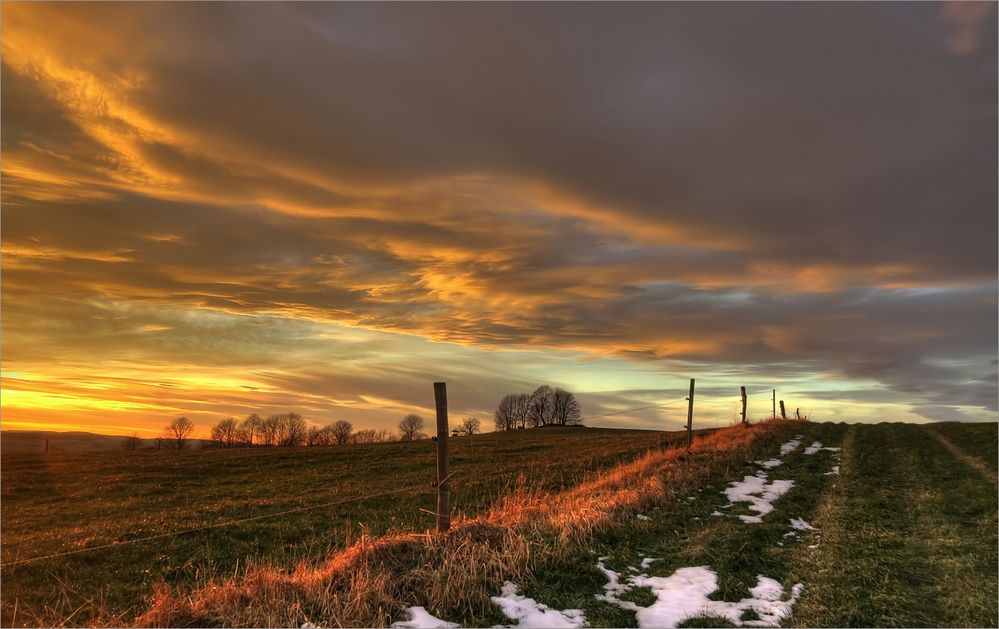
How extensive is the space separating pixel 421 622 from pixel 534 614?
142 cm

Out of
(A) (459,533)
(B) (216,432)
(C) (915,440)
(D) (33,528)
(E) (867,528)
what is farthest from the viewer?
(B) (216,432)

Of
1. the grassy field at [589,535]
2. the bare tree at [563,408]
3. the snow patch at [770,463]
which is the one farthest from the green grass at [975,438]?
the bare tree at [563,408]

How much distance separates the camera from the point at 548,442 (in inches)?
1818

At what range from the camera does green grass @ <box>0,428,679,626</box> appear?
12719 mm

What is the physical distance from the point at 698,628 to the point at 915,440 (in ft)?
88.9

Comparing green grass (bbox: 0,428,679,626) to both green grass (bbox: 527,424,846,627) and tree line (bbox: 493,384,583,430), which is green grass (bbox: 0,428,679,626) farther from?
tree line (bbox: 493,384,583,430)

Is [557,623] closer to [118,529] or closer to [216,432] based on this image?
[118,529]

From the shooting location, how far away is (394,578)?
23.5ft

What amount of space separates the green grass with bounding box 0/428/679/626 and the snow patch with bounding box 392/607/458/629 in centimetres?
213

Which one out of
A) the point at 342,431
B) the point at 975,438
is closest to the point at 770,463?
the point at 975,438

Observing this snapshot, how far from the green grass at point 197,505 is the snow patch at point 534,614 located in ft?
8.68

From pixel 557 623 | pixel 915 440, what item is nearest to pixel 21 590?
pixel 557 623

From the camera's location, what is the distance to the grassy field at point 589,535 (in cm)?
714

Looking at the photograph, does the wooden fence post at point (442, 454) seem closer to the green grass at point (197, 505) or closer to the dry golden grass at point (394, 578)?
the dry golden grass at point (394, 578)
